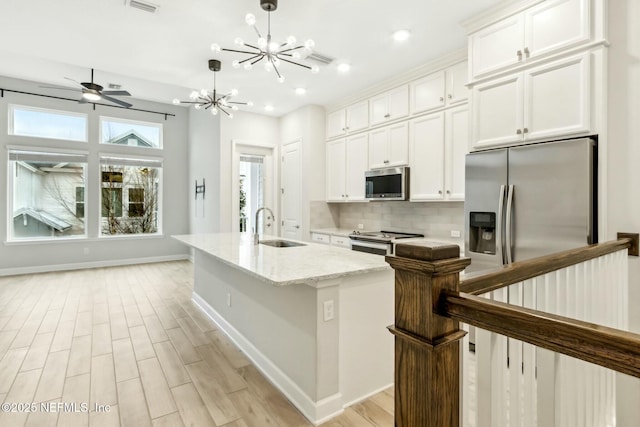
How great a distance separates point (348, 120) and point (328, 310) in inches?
144

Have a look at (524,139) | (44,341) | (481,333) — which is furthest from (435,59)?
(44,341)

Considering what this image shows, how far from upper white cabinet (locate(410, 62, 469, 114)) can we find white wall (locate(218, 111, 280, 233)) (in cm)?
299

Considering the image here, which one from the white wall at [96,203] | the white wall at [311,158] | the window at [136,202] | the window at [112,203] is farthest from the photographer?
the window at [136,202]

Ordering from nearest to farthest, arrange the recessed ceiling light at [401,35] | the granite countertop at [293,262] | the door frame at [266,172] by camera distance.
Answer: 1. the granite countertop at [293,262]
2. the recessed ceiling light at [401,35]
3. the door frame at [266,172]

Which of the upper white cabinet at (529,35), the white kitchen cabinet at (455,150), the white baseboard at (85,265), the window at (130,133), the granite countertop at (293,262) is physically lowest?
the white baseboard at (85,265)

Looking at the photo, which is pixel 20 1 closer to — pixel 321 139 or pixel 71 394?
pixel 71 394

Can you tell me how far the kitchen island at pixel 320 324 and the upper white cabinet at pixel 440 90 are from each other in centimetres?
218

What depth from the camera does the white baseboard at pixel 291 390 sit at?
6.36 feet

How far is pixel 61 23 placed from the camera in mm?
3094

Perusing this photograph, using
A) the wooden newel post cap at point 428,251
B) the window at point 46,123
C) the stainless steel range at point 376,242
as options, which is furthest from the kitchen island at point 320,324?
the window at point 46,123

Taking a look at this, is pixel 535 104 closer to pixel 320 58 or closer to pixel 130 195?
pixel 320 58

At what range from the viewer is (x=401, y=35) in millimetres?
3209

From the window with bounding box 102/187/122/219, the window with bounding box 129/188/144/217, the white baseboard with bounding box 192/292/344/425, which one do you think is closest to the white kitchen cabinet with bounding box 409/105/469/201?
the white baseboard with bounding box 192/292/344/425

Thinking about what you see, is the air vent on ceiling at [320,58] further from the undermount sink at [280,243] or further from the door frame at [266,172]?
the door frame at [266,172]
